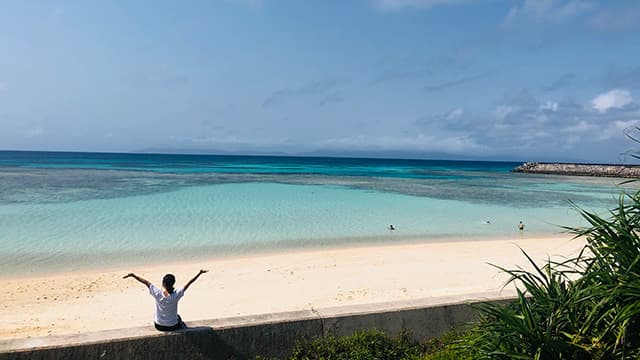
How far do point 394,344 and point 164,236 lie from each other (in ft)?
38.9

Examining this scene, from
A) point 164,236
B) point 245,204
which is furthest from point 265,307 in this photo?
point 245,204

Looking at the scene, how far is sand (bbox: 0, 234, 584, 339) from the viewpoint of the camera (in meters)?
7.56

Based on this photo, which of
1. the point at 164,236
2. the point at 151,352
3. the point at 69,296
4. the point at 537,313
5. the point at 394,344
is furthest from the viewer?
the point at 164,236

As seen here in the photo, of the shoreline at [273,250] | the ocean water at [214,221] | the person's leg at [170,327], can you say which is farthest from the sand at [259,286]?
the person's leg at [170,327]

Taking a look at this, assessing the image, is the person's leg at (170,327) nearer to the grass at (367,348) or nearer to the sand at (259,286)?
the grass at (367,348)

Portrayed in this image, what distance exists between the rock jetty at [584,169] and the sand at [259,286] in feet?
188

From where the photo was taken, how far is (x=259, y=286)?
30.8 ft

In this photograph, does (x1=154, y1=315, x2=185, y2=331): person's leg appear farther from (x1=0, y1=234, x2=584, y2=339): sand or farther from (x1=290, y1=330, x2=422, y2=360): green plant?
(x1=0, y1=234, x2=584, y2=339): sand

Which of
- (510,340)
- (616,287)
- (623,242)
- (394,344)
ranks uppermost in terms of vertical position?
(623,242)

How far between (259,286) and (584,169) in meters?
74.0

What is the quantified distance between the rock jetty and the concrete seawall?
208ft

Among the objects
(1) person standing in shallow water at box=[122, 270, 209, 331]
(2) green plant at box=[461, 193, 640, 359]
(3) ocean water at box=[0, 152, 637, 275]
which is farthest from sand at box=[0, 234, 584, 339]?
(1) person standing in shallow water at box=[122, 270, 209, 331]

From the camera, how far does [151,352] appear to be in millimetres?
4367

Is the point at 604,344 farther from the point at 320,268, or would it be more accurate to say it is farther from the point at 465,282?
the point at 320,268
